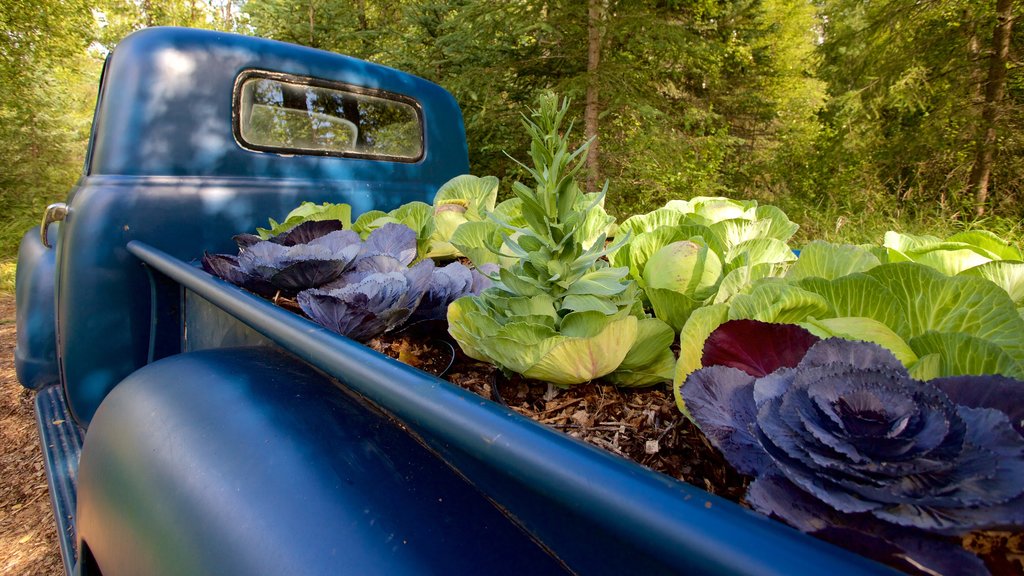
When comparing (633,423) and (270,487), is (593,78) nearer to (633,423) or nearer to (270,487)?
(633,423)

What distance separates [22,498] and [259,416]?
10.5 ft

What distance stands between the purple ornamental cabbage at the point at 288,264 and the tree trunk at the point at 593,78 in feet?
20.9

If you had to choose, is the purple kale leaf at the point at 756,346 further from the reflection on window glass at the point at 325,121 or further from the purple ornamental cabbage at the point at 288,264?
the reflection on window glass at the point at 325,121

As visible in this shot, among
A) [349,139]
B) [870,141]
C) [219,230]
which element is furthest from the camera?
[870,141]

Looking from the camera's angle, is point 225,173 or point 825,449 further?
point 225,173

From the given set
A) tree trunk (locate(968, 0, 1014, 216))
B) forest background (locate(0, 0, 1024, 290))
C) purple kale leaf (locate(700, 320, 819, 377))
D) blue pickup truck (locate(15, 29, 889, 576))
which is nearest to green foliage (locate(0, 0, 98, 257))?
forest background (locate(0, 0, 1024, 290))

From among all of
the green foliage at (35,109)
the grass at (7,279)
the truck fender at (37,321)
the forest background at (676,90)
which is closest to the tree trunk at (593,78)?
the forest background at (676,90)

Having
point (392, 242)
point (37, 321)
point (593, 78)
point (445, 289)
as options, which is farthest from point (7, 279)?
point (445, 289)

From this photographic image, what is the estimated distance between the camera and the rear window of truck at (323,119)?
2.17m

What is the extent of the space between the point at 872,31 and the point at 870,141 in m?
2.17

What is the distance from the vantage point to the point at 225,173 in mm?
2066

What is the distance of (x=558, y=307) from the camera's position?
0.81 meters

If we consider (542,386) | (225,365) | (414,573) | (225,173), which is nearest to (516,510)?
(414,573)

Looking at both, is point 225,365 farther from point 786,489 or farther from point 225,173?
point 225,173
